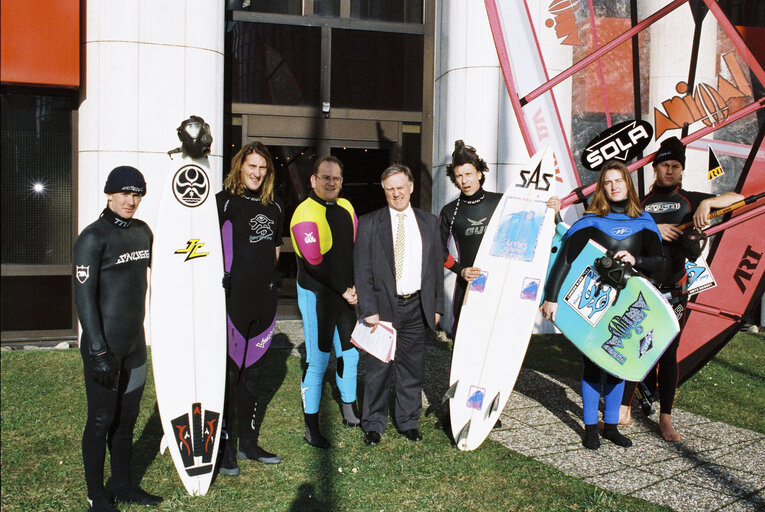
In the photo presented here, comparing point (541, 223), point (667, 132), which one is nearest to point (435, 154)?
point (667, 132)

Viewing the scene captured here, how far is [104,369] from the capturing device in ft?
8.86

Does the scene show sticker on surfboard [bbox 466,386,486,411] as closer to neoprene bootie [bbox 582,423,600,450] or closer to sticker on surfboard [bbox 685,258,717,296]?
neoprene bootie [bbox 582,423,600,450]

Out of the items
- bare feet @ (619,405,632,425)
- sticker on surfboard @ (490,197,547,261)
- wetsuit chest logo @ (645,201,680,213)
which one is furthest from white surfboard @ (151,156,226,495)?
wetsuit chest logo @ (645,201,680,213)

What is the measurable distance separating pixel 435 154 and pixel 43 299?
4676 millimetres

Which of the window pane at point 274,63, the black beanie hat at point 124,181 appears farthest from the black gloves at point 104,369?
the window pane at point 274,63

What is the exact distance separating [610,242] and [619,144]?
1.20 meters

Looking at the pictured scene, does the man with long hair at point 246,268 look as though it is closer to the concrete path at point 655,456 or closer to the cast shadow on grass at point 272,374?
the cast shadow on grass at point 272,374

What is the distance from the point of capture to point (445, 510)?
9.64 ft

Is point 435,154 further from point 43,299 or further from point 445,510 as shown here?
point 445,510

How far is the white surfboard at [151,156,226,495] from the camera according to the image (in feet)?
10.5

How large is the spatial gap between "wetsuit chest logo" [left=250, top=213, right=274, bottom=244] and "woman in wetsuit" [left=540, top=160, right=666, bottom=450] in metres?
1.70

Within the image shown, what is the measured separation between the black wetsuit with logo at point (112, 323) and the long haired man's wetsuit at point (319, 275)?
0.99 m

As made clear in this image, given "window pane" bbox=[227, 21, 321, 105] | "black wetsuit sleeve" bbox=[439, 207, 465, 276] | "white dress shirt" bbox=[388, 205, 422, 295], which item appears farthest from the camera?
"window pane" bbox=[227, 21, 321, 105]

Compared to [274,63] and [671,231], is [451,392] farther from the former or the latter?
[274,63]
